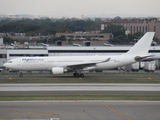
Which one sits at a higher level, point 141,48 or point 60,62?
point 141,48

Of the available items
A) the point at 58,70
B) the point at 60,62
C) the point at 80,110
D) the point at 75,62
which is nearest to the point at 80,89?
the point at 80,110

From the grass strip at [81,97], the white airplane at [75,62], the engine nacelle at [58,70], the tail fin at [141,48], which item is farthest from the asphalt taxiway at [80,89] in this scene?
the tail fin at [141,48]

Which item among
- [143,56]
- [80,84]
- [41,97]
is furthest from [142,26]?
[41,97]

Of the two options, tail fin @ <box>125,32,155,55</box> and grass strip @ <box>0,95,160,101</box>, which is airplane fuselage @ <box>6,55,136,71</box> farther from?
grass strip @ <box>0,95,160,101</box>

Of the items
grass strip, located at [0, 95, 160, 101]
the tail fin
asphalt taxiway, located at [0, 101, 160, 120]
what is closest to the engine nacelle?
the tail fin

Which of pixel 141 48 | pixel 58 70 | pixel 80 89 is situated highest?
pixel 141 48

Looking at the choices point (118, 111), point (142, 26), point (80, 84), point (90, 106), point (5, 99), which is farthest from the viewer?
point (142, 26)

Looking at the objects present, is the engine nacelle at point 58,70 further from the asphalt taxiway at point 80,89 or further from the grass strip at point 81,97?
the grass strip at point 81,97

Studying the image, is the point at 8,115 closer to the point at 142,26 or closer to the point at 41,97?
the point at 41,97

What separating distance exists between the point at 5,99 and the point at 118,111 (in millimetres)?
11514

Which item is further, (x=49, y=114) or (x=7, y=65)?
(x=7, y=65)

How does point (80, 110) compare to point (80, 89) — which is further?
point (80, 89)

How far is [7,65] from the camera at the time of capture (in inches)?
2432

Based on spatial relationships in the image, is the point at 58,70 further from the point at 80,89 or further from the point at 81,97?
the point at 81,97
